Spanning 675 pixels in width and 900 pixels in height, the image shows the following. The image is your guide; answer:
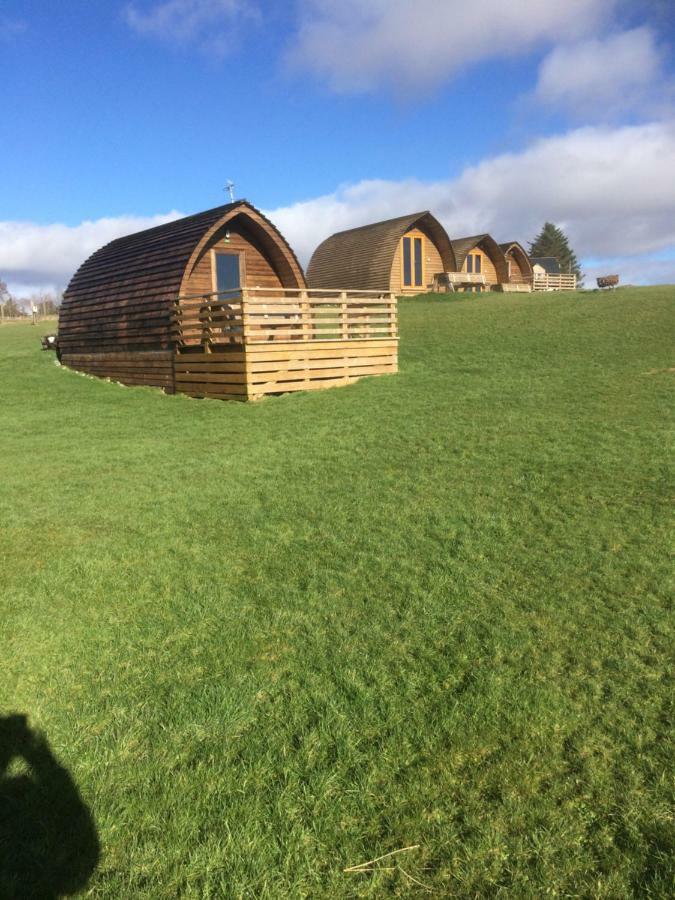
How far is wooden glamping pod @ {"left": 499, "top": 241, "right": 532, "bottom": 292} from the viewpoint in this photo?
46188 mm

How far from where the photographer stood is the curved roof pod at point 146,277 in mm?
16688

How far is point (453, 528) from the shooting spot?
5773 mm

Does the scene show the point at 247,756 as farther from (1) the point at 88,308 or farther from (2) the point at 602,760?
(1) the point at 88,308

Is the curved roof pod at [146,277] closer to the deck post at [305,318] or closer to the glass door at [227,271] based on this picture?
the glass door at [227,271]

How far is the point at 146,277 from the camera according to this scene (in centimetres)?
1756

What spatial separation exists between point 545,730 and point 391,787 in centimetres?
88

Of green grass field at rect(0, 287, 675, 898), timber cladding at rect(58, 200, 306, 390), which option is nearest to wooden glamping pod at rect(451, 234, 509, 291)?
timber cladding at rect(58, 200, 306, 390)

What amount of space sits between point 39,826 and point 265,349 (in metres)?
11.8

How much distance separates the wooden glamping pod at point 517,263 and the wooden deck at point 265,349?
3347 cm

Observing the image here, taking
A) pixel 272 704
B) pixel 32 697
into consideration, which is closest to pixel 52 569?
pixel 32 697

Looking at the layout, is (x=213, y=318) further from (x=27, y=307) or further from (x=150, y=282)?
(x=27, y=307)

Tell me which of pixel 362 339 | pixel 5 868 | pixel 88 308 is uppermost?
pixel 88 308

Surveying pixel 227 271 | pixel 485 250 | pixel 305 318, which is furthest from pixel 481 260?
pixel 305 318

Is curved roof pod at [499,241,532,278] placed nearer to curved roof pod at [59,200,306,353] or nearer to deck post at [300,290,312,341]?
curved roof pod at [59,200,306,353]
